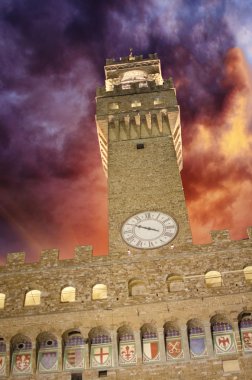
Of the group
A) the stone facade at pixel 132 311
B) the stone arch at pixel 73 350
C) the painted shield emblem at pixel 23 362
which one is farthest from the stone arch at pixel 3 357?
the stone arch at pixel 73 350

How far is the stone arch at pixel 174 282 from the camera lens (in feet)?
73.0

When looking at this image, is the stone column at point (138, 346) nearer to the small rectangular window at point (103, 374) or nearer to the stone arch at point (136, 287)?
the small rectangular window at point (103, 374)

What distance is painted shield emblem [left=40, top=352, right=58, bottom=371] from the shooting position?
20344 millimetres

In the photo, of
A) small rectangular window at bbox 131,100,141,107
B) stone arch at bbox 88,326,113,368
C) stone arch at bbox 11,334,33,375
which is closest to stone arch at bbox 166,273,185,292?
stone arch at bbox 88,326,113,368

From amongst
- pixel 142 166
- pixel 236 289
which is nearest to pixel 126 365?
pixel 236 289

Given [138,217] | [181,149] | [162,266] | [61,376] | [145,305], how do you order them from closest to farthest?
[61,376] < [145,305] < [162,266] < [138,217] < [181,149]

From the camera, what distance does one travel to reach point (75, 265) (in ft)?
76.4

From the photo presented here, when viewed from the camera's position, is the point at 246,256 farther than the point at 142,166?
No

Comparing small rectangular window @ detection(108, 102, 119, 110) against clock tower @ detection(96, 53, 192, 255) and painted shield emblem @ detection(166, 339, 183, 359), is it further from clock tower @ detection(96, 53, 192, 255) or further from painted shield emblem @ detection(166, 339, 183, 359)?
painted shield emblem @ detection(166, 339, 183, 359)

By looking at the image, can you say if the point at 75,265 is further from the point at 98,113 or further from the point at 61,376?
the point at 98,113

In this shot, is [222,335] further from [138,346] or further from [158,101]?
[158,101]

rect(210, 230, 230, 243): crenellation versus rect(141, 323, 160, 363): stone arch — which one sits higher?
→ rect(210, 230, 230, 243): crenellation

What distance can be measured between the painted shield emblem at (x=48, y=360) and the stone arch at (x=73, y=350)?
440mm

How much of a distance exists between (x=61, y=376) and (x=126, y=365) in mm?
2766
